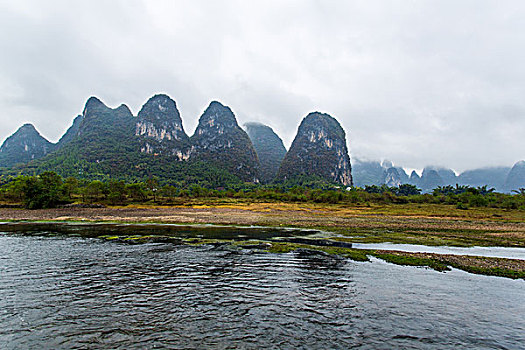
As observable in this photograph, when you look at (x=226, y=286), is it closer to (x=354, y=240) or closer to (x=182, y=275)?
(x=182, y=275)

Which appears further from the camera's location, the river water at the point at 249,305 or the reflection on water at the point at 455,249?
the reflection on water at the point at 455,249

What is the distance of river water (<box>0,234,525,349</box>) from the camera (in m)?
9.20

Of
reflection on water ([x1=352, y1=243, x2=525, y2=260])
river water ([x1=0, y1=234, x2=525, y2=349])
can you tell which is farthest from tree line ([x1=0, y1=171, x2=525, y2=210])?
river water ([x1=0, y1=234, x2=525, y2=349])

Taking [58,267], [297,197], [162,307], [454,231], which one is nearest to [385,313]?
[162,307]

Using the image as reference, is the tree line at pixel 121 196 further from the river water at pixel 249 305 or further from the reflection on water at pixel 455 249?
the river water at pixel 249 305

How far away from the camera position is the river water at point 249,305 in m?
9.20

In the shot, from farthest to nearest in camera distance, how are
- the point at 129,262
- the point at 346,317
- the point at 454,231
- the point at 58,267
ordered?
the point at 454,231 < the point at 129,262 < the point at 58,267 < the point at 346,317

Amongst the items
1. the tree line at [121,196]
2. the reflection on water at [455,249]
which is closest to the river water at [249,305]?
the reflection on water at [455,249]

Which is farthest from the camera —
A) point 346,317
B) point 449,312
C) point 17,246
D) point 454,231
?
point 454,231

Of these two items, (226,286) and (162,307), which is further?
(226,286)

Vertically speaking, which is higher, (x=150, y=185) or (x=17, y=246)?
(x=150, y=185)

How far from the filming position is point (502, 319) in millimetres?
11320

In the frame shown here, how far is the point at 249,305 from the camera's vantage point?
1208cm

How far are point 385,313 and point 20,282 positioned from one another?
19.6m
